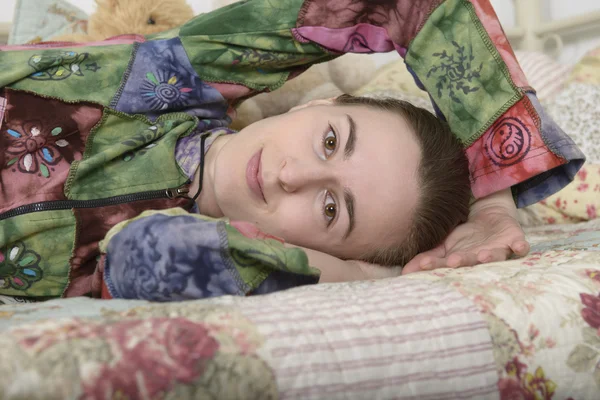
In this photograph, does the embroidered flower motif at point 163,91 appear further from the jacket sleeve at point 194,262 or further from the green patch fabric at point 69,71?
the jacket sleeve at point 194,262

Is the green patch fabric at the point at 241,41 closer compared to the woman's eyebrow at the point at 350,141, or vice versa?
the woman's eyebrow at the point at 350,141

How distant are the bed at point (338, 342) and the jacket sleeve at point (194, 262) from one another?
41mm

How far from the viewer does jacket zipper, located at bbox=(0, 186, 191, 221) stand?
33.9 inches

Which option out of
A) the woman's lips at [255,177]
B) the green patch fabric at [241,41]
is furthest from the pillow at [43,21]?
the woman's lips at [255,177]

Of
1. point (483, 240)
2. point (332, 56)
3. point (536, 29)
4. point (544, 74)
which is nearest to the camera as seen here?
point (483, 240)

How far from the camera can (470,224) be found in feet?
3.37

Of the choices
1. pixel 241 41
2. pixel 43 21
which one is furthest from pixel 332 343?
pixel 43 21

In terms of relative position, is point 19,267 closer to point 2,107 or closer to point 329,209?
point 2,107

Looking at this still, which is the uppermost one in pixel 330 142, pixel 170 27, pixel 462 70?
pixel 170 27

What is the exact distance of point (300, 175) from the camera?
85 cm

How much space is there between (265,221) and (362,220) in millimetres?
158

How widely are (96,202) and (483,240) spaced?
2.11 ft

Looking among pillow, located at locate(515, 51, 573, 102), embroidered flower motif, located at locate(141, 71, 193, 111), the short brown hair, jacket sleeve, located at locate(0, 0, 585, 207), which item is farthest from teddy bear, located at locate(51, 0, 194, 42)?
pillow, located at locate(515, 51, 573, 102)

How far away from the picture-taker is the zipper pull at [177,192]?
96 centimetres
